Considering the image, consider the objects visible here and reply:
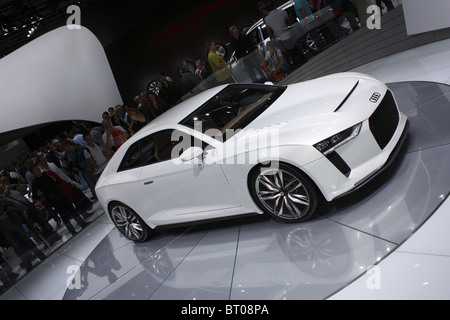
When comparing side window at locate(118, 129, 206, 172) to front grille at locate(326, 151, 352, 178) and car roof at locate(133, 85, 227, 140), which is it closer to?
car roof at locate(133, 85, 227, 140)

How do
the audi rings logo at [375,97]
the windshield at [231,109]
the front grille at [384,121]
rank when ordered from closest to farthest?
the front grille at [384,121]
the audi rings logo at [375,97]
the windshield at [231,109]

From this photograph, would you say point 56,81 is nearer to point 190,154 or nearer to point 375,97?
point 190,154

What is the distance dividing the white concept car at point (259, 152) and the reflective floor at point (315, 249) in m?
0.29

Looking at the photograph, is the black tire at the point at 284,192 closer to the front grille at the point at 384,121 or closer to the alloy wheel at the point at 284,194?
the alloy wheel at the point at 284,194

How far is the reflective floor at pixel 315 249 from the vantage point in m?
2.65

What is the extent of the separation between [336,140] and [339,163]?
0.65 feet

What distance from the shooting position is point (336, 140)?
3.04m

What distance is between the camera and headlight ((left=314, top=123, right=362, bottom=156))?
119 inches

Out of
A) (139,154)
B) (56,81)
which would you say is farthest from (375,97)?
(56,81)

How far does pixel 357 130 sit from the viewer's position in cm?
306

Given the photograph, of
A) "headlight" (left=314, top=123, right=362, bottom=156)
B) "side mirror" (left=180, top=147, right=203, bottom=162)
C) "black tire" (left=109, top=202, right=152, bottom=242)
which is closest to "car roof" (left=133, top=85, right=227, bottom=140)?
"side mirror" (left=180, top=147, right=203, bottom=162)

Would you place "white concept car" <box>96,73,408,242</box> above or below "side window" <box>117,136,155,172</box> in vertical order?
below

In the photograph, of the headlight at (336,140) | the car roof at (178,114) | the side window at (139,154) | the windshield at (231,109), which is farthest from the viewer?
the side window at (139,154)

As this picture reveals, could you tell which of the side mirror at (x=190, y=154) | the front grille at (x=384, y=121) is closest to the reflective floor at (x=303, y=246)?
the front grille at (x=384, y=121)
